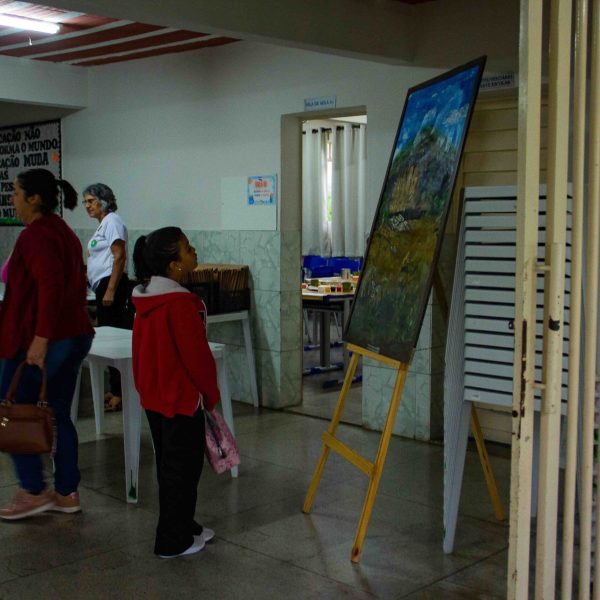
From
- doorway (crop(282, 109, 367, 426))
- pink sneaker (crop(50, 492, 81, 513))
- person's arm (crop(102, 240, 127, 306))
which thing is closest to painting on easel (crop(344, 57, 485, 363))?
pink sneaker (crop(50, 492, 81, 513))

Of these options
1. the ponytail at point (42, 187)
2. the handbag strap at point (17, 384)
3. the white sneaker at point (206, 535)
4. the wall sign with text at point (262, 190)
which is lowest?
the white sneaker at point (206, 535)

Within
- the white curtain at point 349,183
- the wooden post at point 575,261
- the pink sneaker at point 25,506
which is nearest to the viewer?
the wooden post at point 575,261

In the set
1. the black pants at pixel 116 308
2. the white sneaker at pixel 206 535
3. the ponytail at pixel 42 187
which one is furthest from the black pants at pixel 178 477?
the black pants at pixel 116 308

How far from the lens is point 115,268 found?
20.5ft

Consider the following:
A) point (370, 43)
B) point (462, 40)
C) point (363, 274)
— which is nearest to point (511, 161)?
point (462, 40)

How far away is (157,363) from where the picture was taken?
11.9ft

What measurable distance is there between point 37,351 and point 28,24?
3477 millimetres

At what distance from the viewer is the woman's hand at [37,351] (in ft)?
12.7

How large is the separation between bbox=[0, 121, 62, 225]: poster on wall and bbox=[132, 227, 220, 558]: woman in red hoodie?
5.30 m

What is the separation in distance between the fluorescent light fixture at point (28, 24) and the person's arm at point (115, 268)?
171cm

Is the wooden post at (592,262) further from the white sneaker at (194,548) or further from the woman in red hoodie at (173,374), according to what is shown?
the white sneaker at (194,548)

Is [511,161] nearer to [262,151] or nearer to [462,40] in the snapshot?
[462,40]

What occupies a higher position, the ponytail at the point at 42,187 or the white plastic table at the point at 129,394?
the ponytail at the point at 42,187

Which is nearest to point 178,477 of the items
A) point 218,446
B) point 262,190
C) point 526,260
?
point 218,446
